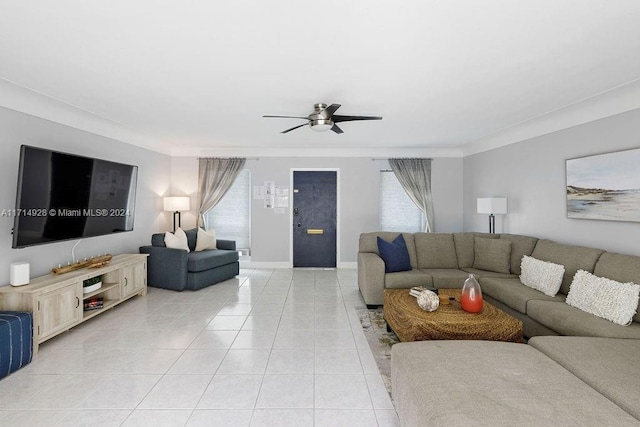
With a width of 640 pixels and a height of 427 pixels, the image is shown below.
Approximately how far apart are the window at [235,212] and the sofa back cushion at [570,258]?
5.00 m

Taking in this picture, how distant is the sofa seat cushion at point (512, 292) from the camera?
113 inches

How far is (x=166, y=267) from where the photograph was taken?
14.6 ft

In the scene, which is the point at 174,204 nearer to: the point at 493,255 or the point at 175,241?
the point at 175,241

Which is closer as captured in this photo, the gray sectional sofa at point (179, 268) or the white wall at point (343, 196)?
the gray sectional sofa at point (179, 268)

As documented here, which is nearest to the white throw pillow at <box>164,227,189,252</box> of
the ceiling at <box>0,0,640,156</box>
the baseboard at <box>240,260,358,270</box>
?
the baseboard at <box>240,260,358,270</box>

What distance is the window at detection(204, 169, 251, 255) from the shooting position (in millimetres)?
6012

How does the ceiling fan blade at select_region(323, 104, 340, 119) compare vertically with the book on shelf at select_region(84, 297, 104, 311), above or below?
above

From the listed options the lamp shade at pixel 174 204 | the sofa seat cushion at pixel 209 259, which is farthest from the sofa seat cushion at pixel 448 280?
the lamp shade at pixel 174 204

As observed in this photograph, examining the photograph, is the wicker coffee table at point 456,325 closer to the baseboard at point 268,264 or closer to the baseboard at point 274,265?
the baseboard at point 274,265

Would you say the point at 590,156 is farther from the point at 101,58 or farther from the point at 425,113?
the point at 101,58

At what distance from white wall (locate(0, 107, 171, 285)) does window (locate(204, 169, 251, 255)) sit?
3.33ft

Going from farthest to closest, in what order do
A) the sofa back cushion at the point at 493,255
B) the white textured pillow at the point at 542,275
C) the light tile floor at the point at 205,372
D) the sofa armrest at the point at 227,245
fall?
1. the sofa armrest at the point at 227,245
2. the sofa back cushion at the point at 493,255
3. the white textured pillow at the point at 542,275
4. the light tile floor at the point at 205,372

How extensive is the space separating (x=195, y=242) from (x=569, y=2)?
5478mm

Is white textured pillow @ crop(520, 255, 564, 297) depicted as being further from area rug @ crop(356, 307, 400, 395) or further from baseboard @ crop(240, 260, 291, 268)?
baseboard @ crop(240, 260, 291, 268)
